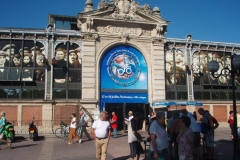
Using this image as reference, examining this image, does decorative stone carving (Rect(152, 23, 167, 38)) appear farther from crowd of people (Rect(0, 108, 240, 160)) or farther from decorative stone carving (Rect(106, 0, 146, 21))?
crowd of people (Rect(0, 108, 240, 160))

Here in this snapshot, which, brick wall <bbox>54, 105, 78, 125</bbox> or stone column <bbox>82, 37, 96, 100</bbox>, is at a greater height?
stone column <bbox>82, 37, 96, 100</bbox>

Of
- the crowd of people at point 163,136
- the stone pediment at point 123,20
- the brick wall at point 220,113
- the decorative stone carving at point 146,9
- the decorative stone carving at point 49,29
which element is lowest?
the brick wall at point 220,113

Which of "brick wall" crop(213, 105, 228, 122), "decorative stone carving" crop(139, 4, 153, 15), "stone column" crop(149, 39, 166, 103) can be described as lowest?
"brick wall" crop(213, 105, 228, 122)

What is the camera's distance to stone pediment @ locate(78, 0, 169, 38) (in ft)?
72.4

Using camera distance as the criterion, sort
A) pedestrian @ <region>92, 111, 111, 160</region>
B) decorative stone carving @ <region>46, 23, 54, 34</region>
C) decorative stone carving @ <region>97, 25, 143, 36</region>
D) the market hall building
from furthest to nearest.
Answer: decorative stone carving @ <region>97, 25, 143, 36</region>
decorative stone carving @ <region>46, 23, 54, 34</region>
the market hall building
pedestrian @ <region>92, 111, 111, 160</region>

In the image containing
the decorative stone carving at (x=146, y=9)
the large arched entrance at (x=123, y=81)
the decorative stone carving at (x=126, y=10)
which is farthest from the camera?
the decorative stone carving at (x=146, y=9)

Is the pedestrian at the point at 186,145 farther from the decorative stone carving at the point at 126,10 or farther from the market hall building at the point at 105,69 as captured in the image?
the decorative stone carving at the point at 126,10

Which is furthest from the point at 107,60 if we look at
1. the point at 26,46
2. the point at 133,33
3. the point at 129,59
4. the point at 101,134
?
the point at 101,134

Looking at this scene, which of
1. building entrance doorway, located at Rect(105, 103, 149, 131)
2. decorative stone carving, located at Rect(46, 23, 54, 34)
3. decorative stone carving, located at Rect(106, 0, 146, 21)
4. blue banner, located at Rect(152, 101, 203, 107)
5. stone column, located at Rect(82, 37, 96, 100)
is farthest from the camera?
decorative stone carving, located at Rect(106, 0, 146, 21)

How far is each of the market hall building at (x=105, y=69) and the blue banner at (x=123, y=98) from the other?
0.09 metres

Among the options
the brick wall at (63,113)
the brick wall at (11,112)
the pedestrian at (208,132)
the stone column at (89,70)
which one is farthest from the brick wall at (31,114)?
the pedestrian at (208,132)

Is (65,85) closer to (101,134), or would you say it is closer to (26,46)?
(26,46)

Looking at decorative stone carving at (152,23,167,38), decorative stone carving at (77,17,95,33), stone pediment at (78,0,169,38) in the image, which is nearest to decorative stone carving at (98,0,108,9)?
stone pediment at (78,0,169,38)

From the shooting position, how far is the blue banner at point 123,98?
21795mm
